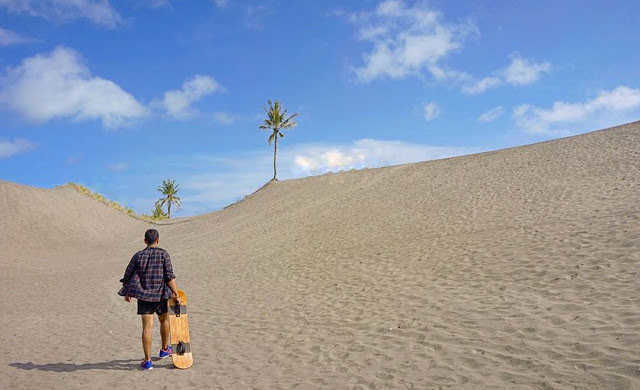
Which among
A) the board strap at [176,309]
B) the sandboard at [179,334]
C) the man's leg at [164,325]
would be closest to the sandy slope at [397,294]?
the sandboard at [179,334]

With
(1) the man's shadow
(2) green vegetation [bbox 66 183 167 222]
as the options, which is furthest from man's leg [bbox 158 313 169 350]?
(2) green vegetation [bbox 66 183 167 222]

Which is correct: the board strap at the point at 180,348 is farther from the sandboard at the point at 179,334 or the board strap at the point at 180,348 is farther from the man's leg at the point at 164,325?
the man's leg at the point at 164,325

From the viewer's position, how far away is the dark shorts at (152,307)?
5.72 m

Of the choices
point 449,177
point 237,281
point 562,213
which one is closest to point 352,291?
point 237,281

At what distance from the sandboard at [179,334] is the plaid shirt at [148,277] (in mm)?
300

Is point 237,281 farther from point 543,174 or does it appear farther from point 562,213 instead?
point 543,174

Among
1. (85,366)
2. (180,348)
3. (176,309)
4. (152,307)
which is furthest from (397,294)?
(85,366)

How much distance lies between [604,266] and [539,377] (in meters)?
5.48

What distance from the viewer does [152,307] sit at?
5.79 meters

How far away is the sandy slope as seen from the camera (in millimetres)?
5480

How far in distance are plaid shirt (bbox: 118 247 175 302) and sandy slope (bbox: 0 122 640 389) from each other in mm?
1199

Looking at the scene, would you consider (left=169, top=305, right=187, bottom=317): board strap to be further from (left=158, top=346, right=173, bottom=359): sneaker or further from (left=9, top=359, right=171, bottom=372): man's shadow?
(left=9, top=359, right=171, bottom=372): man's shadow

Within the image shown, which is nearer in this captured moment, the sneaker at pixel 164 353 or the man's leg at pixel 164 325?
the man's leg at pixel 164 325

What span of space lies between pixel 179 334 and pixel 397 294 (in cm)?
520
